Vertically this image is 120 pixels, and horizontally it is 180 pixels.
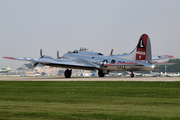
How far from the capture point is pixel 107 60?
56.5 m

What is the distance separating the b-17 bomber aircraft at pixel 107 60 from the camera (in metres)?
51.6

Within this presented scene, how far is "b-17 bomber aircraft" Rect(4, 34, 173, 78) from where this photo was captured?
51.6 meters

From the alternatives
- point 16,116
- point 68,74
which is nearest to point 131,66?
point 68,74

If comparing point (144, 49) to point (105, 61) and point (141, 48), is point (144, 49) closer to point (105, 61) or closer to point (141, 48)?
point (141, 48)

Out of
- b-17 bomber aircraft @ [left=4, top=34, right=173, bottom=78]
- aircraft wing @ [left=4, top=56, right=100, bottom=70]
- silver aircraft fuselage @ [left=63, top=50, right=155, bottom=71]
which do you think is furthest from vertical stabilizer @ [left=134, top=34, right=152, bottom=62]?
aircraft wing @ [left=4, top=56, right=100, bottom=70]

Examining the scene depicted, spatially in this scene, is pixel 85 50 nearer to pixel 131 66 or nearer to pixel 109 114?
pixel 131 66

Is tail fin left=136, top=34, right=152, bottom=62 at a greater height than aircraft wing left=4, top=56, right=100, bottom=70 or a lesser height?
greater

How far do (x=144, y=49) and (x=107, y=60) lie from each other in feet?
26.4

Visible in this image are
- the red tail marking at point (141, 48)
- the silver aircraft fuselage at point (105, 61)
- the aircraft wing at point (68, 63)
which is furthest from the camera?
the aircraft wing at point (68, 63)

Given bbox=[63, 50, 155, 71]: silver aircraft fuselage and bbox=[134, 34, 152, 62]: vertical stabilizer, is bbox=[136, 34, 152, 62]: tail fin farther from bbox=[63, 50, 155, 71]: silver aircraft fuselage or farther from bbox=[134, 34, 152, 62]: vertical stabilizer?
bbox=[63, 50, 155, 71]: silver aircraft fuselage

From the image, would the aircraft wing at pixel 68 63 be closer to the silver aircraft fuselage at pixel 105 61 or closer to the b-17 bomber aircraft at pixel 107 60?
the b-17 bomber aircraft at pixel 107 60

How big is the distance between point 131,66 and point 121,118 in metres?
38.4

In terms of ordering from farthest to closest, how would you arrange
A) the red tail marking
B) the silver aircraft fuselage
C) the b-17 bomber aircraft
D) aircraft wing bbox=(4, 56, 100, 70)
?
1. aircraft wing bbox=(4, 56, 100, 70)
2. the red tail marking
3. the b-17 bomber aircraft
4. the silver aircraft fuselage

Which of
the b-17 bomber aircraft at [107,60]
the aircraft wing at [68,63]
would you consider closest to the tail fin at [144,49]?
the b-17 bomber aircraft at [107,60]
